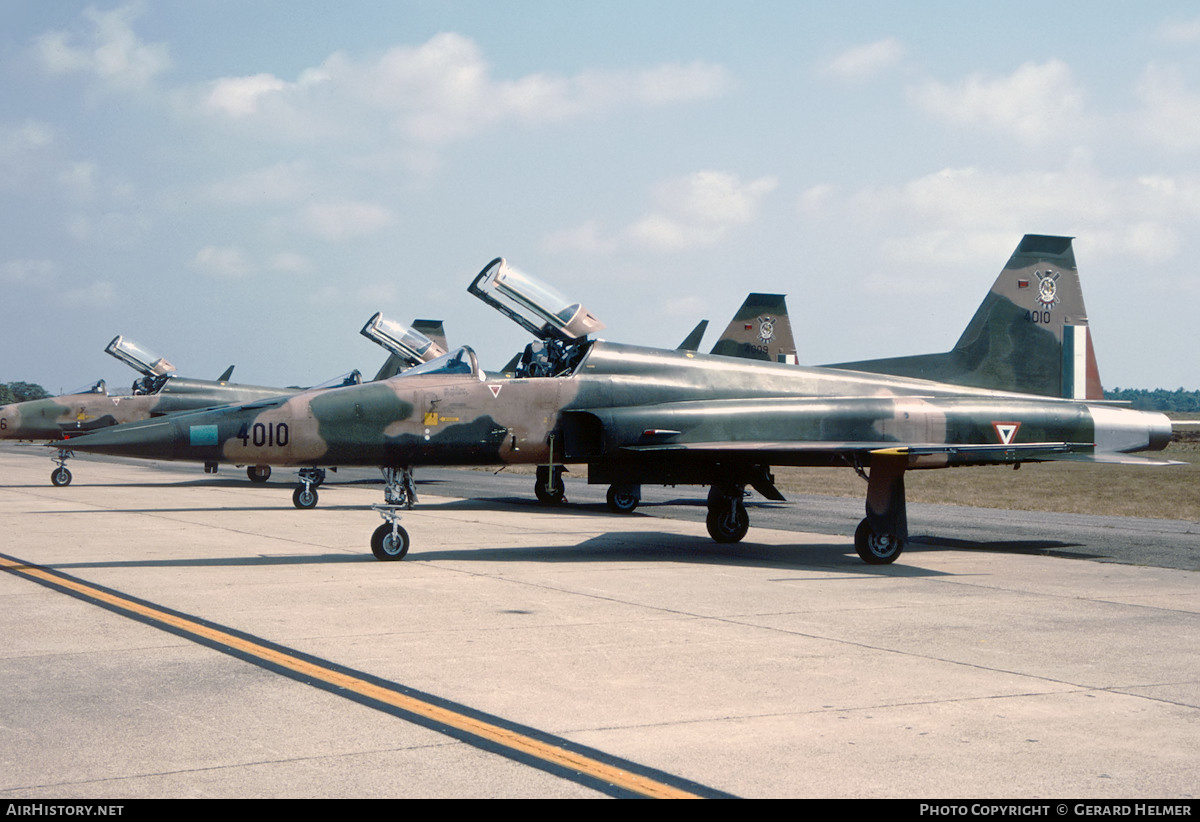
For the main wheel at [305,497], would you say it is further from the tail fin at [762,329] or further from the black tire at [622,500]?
the tail fin at [762,329]

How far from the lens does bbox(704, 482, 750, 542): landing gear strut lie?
1555cm

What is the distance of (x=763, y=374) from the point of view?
581 inches

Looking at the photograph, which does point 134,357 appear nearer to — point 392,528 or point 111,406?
point 111,406

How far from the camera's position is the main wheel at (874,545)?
13.3 meters

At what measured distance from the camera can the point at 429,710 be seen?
6.07 metres

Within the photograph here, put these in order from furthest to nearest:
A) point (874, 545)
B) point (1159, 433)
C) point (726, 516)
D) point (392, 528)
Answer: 1. point (726, 516)
2. point (1159, 433)
3. point (874, 545)
4. point (392, 528)

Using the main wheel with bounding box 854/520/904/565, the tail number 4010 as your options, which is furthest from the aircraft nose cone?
the tail number 4010

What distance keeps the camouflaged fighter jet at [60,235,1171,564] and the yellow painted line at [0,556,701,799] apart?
316 centimetres

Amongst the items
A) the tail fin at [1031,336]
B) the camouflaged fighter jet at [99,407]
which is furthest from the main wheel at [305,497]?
the tail fin at [1031,336]

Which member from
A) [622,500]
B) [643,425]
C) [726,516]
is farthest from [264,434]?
[622,500]

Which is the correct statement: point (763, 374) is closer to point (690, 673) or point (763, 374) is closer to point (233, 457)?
point (233, 457)

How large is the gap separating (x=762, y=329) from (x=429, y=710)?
24.1 meters

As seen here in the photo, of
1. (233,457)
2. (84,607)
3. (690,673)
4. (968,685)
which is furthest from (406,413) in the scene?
(968,685)
